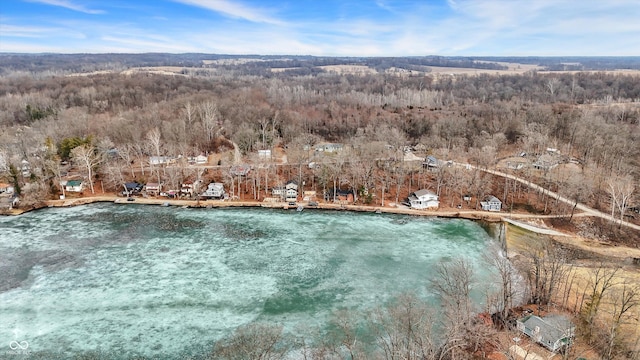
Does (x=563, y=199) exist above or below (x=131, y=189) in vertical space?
below

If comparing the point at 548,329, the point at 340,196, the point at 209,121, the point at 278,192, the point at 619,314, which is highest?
the point at 209,121

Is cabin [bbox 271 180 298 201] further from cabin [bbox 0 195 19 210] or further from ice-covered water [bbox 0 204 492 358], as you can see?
cabin [bbox 0 195 19 210]

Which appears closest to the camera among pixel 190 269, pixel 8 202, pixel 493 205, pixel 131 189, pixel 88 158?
pixel 190 269

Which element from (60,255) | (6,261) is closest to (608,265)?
(60,255)

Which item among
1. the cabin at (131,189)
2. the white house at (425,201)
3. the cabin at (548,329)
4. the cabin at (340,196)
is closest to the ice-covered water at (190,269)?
the white house at (425,201)

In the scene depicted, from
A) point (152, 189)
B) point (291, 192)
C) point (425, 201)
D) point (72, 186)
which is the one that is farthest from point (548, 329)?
point (72, 186)

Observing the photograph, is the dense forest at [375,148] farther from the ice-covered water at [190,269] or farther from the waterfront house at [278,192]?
the ice-covered water at [190,269]

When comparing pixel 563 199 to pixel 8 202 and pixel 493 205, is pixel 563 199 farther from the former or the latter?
pixel 8 202
